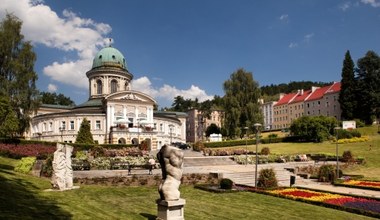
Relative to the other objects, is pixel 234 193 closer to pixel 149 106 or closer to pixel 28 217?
pixel 28 217

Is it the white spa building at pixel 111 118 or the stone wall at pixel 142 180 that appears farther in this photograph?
the white spa building at pixel 111 118

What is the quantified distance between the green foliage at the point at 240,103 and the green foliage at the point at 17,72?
3527 cm

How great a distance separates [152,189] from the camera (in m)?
22.3

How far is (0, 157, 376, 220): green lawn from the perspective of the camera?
1252 centimetres

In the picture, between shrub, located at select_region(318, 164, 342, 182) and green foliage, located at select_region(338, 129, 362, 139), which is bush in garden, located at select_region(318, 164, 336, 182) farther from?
green foliage, located at select_region(338, 129, 362, 139)

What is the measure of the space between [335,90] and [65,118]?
6759 centimetres

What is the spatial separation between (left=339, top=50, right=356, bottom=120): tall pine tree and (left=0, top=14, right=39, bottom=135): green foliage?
62275 millimetres

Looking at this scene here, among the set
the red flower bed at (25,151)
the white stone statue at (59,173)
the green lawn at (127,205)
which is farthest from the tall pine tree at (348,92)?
the white stone statue at (59,173)

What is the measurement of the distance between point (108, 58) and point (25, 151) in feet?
143

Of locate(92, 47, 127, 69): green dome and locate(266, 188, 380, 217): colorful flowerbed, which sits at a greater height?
locate(92, 47, 127, 69): green dome

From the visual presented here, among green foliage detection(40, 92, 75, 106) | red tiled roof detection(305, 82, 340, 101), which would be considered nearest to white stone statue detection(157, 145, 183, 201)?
red tiled roof detection(305, 82, 340, 101)

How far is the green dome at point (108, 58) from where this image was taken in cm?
7656

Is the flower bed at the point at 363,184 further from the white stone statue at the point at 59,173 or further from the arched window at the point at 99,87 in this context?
the arched window at the point at 99,87

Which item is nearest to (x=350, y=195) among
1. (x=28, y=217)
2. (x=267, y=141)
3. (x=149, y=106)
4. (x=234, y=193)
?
(x=234, y=193)
